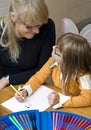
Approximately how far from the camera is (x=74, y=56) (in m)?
1.28

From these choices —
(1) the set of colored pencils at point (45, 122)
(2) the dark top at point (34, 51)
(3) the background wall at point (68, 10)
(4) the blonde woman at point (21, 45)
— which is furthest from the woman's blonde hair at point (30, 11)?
(3) the background wall at point (68, 10)

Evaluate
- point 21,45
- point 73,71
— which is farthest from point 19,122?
point 21,45

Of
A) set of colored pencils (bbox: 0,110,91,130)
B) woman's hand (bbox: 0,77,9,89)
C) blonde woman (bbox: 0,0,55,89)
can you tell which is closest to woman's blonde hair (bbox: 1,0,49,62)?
blonde woman (bbox: 0,0,55,89)

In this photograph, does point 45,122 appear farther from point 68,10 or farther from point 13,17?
point 68,10

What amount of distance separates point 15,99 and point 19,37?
1.51 feet

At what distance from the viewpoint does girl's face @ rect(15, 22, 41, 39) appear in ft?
4.95

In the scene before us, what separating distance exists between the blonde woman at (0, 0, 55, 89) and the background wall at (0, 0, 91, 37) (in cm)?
93

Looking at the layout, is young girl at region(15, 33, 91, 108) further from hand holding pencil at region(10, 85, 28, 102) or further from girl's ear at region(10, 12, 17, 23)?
girl's ear at region(10, 12, 17, 23)

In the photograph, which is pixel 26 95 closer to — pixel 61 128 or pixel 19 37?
pixel 19 37

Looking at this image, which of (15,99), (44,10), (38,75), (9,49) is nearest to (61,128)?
(15,99)

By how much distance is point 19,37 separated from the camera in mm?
1619

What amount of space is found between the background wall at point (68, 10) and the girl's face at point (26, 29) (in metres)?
1.00

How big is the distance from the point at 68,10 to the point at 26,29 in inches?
51.7

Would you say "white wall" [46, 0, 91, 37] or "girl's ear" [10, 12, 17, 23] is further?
"white wall" [46, 0, 91, 37]
